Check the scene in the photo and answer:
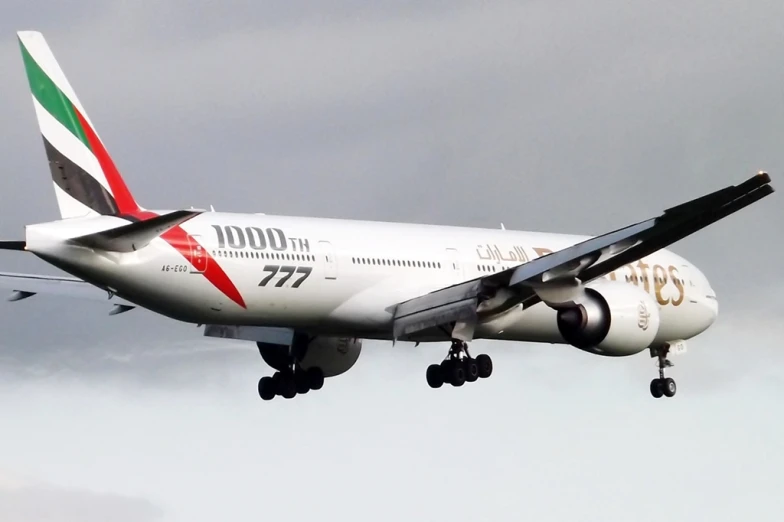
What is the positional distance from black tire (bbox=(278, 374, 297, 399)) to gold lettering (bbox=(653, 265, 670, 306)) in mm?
10507

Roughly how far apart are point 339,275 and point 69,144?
7029mm

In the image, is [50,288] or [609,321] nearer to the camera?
[609,321]

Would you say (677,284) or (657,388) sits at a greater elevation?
(677,284)

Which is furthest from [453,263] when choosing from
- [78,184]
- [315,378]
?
[78,184]

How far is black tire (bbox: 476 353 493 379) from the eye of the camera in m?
39.7

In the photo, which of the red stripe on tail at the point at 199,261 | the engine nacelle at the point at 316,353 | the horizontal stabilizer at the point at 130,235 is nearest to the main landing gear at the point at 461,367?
the engine nacelle at the point at 316,353

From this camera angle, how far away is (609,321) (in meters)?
39.2

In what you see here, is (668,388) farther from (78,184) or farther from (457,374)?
(78,184)

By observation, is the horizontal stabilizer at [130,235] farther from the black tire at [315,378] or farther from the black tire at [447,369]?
the black tire at [315,378]

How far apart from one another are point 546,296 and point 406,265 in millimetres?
3728

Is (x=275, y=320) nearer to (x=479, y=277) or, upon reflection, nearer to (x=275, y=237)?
(x=275, y=237)

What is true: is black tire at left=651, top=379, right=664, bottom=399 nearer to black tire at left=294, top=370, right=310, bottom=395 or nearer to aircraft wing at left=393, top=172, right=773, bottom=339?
aircraft wing at left=393, top=172, right=773, bottom=339

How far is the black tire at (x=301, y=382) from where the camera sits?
42.3 m

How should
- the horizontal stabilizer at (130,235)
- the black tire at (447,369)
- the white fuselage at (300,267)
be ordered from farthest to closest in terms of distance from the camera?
the black tire at (447,369) < the white fuselage at (300,267) < the horizontal stabilizer at (130,235)
